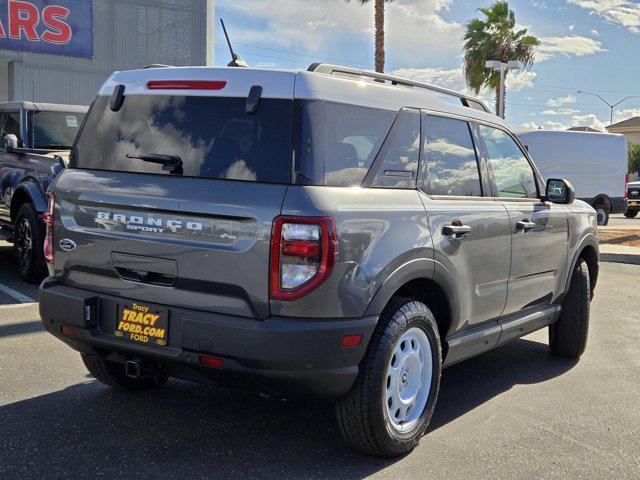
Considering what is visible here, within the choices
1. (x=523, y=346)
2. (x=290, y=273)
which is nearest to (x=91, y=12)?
(x=523, y=346)

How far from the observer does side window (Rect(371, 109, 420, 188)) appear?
3.59 meters

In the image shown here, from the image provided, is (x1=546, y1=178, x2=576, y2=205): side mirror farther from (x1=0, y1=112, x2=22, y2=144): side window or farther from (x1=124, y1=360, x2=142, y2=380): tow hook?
(x1=0, y1=112, x2=22, y2=144): side window

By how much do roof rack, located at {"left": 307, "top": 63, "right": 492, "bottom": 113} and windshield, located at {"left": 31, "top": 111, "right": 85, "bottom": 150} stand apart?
5680 mm

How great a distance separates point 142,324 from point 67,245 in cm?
69

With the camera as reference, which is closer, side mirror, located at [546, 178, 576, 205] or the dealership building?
side mirror, located at [546, 178, 576, 205]

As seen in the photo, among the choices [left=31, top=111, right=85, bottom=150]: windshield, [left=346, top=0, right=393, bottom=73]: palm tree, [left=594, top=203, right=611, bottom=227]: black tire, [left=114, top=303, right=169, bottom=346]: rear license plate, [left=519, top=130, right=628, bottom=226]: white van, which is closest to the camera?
[left=114, top=303, right=169, bottom=346]: rear license plate

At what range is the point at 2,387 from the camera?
4430 millimetres

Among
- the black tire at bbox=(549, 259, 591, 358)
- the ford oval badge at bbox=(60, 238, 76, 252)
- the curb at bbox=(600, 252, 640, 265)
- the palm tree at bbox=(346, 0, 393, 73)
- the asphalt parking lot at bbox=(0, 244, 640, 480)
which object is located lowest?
the asphalt parking lot at bbox=(0, 244, 640, 480)

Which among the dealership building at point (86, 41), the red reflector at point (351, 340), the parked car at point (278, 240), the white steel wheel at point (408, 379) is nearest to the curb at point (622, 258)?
the parked car at point (278, 240)

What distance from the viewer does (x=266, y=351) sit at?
3.09m

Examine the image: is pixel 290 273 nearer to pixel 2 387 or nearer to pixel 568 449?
pixel 568 449

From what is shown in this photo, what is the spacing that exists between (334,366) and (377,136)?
1.18m

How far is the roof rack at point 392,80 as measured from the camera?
3.55 meters

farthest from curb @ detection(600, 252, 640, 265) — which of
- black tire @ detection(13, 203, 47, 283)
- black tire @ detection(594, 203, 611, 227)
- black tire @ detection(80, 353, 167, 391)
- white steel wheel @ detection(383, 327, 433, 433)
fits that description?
black tire @ detection(80, 353, 167, 391)
